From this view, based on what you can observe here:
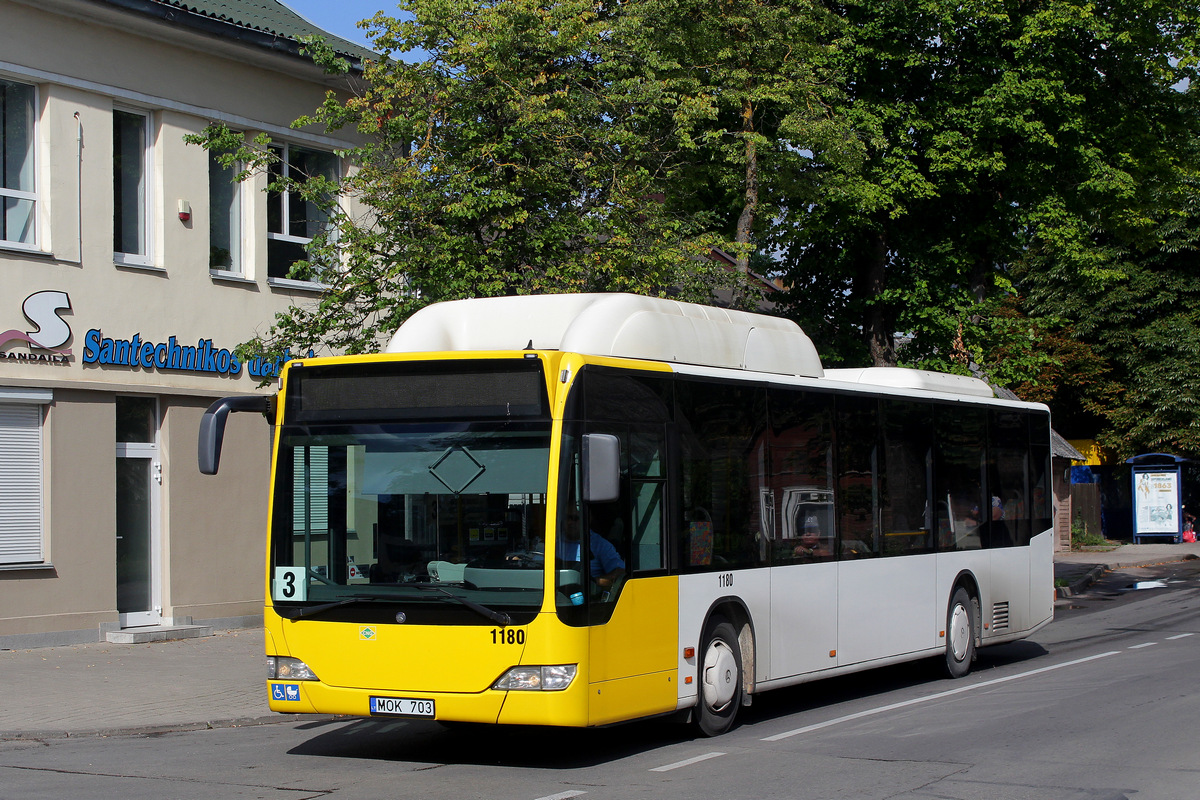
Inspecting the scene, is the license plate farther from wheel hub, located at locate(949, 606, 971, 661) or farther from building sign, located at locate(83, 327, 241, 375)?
building sign, located at locate(83, 327, 241, 375)

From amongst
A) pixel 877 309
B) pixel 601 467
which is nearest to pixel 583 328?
pixel 601 467

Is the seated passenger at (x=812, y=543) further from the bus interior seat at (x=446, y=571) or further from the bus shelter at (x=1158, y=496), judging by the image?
the bus shelter at (x=1158, y=496)

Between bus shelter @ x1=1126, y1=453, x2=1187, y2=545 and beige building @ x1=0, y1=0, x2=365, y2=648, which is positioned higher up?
beige building @ x1=0, y1=0, x2=365, y2=648

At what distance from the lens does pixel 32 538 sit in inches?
631

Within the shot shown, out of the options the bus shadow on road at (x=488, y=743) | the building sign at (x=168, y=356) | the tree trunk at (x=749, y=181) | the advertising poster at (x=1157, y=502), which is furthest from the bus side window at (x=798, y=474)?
the advertising poster at (x=1157, y=502)

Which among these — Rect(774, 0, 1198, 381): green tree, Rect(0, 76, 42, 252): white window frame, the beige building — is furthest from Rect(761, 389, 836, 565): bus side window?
Rect(774, 0, 1198, 381): green tree

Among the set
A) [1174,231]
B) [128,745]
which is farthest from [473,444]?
[1174,231]

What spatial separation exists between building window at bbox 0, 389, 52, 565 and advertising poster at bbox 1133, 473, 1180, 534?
3330 cm

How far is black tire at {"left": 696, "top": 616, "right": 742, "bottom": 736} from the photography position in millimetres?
9695

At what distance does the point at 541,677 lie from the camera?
8.14 m

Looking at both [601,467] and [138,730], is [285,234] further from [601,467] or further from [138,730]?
[601,467]

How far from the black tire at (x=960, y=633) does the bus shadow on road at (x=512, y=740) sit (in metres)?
1.47

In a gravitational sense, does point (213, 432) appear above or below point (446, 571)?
above

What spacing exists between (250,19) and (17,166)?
4.50m
